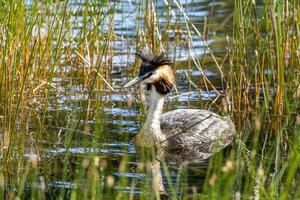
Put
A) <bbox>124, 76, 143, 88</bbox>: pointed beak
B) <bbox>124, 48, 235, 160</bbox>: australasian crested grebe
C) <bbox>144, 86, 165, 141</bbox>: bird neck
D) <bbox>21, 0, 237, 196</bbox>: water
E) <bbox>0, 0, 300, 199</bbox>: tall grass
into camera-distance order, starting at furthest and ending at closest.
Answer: <bbox>144, 86, 165, 141</bbox>: bird neck → <bbox>124, 48, 235, 160</bbox>: australasian crested grebe → <bbox>124, 76, 143, 88</bbox>: pointed beak → <bbox>21, 0, 237, 196</bbox>: water → <bbox>0, 0, 300, 199</bbox>: tall grass

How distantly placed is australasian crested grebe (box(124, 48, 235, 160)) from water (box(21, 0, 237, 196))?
0.25 m

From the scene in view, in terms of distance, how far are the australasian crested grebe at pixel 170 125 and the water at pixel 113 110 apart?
25cm

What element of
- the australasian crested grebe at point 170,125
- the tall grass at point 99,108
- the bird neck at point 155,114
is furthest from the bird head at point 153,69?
the tall grass at point 99,108

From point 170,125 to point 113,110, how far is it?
2.66 feet

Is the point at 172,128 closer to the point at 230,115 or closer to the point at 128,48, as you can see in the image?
the point at 230,115

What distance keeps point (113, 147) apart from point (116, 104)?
→ 68.0 inches

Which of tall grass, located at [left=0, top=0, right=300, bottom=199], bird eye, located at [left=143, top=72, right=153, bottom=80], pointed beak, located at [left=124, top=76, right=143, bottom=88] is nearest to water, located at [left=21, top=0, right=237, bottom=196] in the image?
tall grass, located at [left=0, top=0, right=300, bottom=199]

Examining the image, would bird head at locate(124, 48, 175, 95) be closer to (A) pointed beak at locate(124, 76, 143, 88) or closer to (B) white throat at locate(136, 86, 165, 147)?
(A) pointed beak at locate(124, 76, 143, 88)

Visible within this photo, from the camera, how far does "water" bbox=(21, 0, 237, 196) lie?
7.03 metres

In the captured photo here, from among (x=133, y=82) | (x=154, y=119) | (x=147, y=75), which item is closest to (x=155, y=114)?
(x=154, y=119)

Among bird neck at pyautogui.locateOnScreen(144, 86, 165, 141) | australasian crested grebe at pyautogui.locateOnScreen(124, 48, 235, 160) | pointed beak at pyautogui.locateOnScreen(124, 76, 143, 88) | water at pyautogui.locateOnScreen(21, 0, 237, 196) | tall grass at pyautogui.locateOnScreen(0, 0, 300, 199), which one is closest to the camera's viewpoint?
tall grass at pyautogui.locateOnScreen(0, 0, 300, 199)

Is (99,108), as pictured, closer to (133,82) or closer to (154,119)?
(154,119)

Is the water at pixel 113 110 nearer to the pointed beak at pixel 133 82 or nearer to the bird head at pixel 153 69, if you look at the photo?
the pointed beak at pixel 133 82

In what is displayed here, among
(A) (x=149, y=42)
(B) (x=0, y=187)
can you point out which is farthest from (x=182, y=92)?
(B) (x=0, y=187)
